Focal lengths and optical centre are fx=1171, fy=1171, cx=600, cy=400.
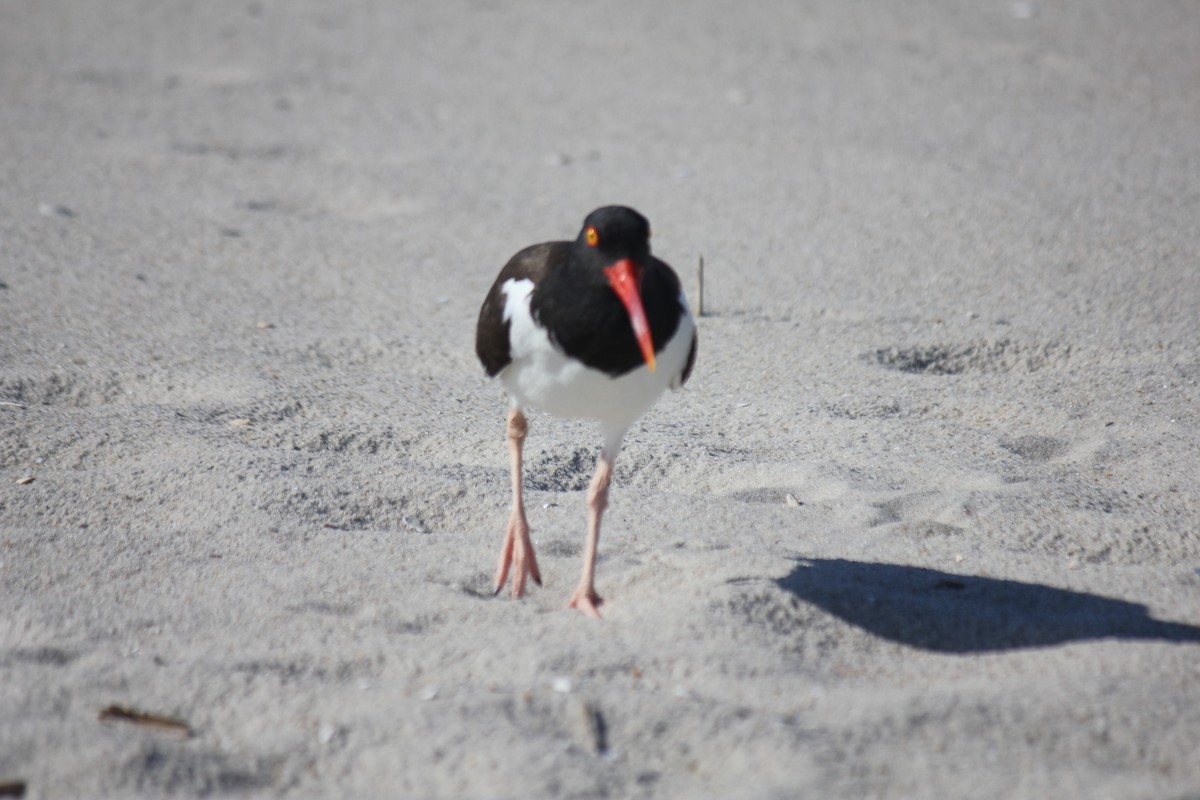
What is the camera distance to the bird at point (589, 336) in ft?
10.8

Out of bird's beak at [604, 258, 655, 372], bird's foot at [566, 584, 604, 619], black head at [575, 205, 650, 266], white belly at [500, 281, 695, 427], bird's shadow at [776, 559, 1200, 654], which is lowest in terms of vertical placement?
bird's foot at [566, 584, 604, 619]

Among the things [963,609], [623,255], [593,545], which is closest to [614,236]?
[623,255]

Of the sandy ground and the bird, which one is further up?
the bird

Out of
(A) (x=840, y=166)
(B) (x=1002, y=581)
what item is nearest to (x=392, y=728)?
(B) (x=1002, y=581)

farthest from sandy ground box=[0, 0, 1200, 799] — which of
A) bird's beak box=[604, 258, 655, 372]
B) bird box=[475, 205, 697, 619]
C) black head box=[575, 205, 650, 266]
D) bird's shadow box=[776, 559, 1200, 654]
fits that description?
black head box=[575, 205, 650, 266]

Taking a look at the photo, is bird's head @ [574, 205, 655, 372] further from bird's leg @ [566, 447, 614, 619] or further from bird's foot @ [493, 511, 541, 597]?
bird's foot @ [493, 511, 541, 597]

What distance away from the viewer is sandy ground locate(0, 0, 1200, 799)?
9.32 ft

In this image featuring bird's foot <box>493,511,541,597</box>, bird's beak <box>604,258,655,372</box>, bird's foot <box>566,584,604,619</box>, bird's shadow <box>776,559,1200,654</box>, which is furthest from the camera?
bird's foot <box>493,511,541,597</box>

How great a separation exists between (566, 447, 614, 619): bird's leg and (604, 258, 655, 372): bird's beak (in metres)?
0.59

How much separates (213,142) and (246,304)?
2695 millimetres

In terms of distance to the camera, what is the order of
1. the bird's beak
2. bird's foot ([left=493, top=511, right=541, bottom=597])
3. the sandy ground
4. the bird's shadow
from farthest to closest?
bird's foot ([left=493, top=511, right=541, bottom=597]) → the bird's shadow → the bird's beak → the sandy ground

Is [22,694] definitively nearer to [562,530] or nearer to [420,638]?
[420,638]

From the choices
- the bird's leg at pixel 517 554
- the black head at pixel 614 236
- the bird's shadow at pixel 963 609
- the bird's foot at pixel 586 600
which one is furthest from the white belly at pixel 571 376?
the bird's shadow at pixel 963 609

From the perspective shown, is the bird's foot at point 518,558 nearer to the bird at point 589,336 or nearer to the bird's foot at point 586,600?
the bird at point 589,336
